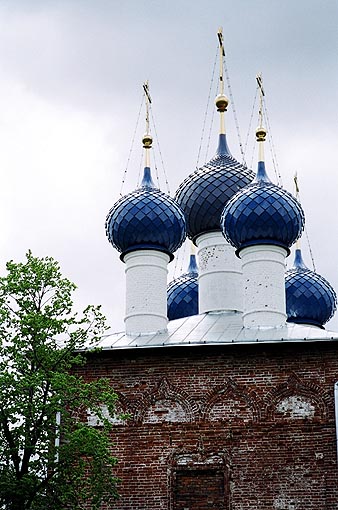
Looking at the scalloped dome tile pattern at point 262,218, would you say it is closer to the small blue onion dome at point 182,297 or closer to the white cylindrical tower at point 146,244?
the white cylindrical tower at point 146,244

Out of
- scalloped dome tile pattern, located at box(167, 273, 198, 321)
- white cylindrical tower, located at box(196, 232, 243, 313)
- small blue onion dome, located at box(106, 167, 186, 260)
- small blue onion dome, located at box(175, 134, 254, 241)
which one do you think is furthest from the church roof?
scalloped dome tile pattern, located at box(167, 273, 198, 321)

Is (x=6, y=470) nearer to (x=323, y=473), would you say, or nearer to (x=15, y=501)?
(x=15, y=501)

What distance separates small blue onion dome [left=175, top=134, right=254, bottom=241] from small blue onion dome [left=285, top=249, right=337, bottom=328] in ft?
7.31

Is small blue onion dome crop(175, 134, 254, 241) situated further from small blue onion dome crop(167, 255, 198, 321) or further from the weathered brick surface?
the weathered brick surface

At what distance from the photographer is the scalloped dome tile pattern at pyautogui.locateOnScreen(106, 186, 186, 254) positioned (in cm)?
1362

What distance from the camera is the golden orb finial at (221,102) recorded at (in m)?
15.8

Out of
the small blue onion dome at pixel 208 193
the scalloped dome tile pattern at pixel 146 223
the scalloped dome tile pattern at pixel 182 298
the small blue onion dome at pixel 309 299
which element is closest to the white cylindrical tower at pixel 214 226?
the small blue onion dome at pixel 208 193

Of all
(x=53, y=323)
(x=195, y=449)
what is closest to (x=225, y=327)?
(x=195, y=449)

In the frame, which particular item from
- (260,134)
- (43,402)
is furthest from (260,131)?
(43,402)

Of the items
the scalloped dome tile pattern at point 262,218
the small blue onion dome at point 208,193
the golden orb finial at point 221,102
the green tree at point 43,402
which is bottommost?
the green tree at point 43,402

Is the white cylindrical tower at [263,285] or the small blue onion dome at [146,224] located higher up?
the small blue onion dome at [146,224]

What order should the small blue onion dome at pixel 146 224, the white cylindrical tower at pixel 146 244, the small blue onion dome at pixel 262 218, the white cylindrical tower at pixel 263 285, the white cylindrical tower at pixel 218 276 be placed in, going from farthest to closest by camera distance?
1. the white cylindrical tower at pixel 218 276
2. the small blue onion dome at pixel 146 224
3. the white cylindrical tower at pixel 146 244
4. the small blue onion dome at pixel 262 218
5. the white cylindrical tower at pixel 263 285

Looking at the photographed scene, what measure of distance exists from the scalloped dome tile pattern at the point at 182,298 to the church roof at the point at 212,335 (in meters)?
2.68

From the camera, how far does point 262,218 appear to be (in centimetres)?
1320
